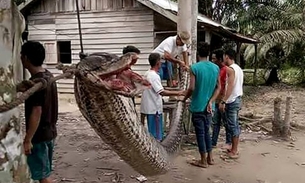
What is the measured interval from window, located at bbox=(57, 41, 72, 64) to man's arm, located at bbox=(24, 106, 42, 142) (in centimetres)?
1228

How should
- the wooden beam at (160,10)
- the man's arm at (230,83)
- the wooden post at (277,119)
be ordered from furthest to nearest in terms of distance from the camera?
the wooden beam at (160,10), the wooden post at (277,119), the man's arm at (230,83)

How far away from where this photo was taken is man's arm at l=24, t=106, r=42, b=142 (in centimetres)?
293

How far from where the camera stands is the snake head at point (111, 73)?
7.36 ft

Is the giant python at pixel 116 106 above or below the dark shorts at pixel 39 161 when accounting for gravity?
above

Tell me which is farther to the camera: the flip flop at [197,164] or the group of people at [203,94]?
the flip flop at [197,164]

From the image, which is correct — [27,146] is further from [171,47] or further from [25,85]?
[171,47]

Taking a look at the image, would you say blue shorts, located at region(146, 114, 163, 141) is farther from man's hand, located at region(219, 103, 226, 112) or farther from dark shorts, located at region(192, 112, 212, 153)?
man's hand, located at region(219, 103, 226, 112)

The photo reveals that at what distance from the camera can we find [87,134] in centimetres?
785

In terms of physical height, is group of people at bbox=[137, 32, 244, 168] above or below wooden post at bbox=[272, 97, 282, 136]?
above

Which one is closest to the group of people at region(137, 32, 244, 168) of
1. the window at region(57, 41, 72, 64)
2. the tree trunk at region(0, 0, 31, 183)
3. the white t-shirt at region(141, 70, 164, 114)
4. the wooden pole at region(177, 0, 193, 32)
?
the white t-shirt at region(141, 70, 164, 114)

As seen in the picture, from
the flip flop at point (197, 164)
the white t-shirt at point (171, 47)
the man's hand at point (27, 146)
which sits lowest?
the flip flop at point (197, 164)

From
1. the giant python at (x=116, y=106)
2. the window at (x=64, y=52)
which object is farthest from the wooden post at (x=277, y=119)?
the window at (x=64, y=52)

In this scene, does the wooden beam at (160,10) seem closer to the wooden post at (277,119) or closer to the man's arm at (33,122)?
the wooden post at (277,119)

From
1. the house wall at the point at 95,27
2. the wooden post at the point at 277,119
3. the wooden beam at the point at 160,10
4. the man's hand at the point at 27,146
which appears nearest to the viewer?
the man's hand at the point at 27,146
